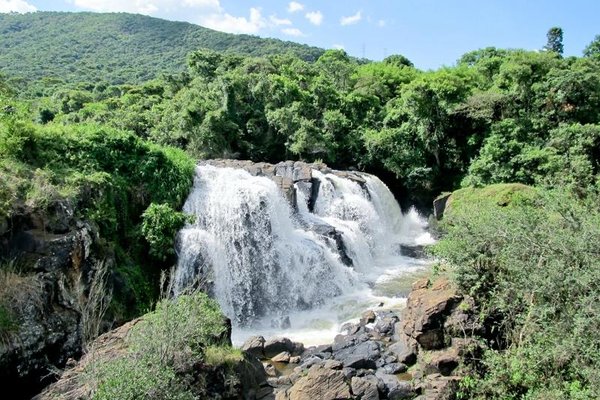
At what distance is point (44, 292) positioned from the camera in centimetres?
948

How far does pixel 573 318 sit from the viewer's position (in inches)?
334

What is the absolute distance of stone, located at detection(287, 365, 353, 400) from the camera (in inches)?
347

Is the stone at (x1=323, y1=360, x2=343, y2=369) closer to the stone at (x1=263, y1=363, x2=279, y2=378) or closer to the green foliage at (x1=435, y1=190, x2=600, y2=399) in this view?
the stone at (x1=263, y1=363, x2=279, y2=378)

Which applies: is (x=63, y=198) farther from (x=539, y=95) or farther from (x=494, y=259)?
(x=539, y=95)

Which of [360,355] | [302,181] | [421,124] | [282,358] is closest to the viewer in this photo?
[360,355]

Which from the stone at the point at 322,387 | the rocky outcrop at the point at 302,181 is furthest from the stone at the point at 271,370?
the rocky outcrop at the point at 302,181

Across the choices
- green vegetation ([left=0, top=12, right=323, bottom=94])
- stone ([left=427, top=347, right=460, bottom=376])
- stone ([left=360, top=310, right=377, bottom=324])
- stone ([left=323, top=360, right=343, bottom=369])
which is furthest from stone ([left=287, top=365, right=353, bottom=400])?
green vegetation ([left=0, top=12, right=323, bottom=94])

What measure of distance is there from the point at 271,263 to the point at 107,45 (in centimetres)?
10905

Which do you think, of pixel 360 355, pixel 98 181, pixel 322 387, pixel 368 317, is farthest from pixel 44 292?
pixel 368 317

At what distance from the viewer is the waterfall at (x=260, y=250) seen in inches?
583

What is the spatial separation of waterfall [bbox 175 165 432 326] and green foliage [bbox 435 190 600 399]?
636cm

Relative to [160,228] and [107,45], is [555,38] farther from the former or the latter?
[107,45]

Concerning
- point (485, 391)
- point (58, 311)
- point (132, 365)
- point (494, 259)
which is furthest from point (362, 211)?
point (132, 365)

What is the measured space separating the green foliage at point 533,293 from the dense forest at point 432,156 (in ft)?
0.11
